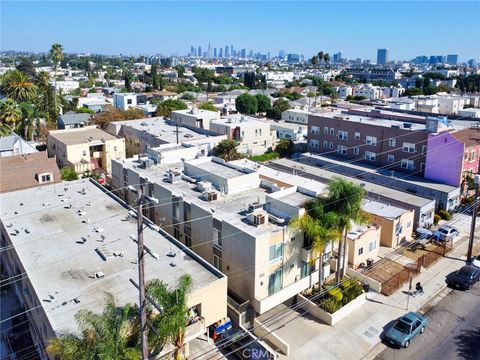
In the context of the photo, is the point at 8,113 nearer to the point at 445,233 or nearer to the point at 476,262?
the point at 445,233

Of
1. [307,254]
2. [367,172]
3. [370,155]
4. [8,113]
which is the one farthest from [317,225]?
[8,113]

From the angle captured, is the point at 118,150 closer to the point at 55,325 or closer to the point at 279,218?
the point at 279,218

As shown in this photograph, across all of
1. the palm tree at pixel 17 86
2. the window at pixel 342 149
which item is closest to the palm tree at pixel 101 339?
the window at pixel 342 149

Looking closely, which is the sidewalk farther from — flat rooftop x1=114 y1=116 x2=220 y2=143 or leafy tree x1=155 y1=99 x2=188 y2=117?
leafy tree x1=155 y1=99 x2=188 y2=117

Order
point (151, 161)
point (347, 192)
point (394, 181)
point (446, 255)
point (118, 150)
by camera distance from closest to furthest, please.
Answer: point (347, 192), point (446, 255), point (151, 161), point (394, 181), point (118, 150)

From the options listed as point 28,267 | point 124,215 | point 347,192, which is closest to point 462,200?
point 347,192

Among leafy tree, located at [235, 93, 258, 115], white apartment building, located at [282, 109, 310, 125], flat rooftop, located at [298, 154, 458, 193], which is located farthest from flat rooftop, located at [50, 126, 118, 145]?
leafy tree, located at [235, 93, 258, 115]
